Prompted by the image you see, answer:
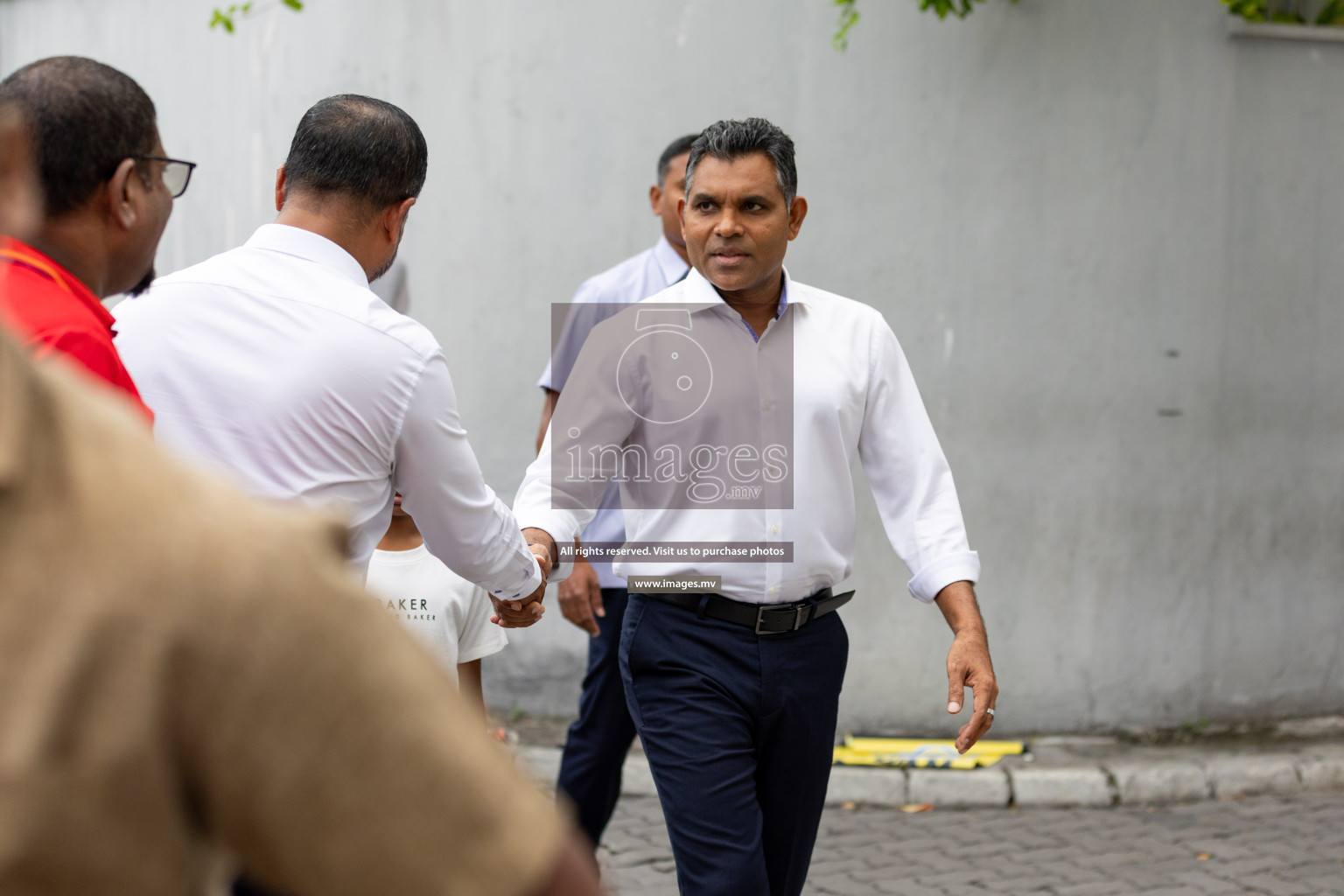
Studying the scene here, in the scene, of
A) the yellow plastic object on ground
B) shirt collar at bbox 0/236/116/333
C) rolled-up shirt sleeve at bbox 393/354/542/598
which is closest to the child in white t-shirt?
rolled-up shirt sleeve at bbox 393/354/542/598

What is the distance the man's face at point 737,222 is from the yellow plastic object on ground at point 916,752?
9.28 ft

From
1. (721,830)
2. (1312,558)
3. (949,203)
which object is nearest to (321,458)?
(721,830)

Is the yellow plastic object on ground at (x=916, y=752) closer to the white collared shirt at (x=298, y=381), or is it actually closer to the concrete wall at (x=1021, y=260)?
the concrete wall at (x=1021, y=260)

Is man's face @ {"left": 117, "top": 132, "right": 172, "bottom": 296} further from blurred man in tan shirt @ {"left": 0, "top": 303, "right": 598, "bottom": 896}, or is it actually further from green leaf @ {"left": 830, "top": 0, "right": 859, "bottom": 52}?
green leaf @ {"left": 830, "top": 0, "right": 859, "bottom": 52}

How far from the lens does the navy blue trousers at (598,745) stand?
421cm

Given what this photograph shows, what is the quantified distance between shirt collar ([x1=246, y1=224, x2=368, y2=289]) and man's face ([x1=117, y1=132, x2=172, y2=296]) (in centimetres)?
48

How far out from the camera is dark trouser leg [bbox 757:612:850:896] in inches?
119

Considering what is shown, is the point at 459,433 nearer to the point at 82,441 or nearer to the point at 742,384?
the point at 742,384

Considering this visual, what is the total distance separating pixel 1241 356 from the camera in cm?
578

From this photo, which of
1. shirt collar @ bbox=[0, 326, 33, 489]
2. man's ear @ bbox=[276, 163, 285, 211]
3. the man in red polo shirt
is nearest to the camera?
shirt collar @ bbox=[0, 326, 33, 489]

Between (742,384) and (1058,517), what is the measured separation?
300 cm

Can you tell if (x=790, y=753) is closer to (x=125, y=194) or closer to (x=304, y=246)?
(x=304, y=246)

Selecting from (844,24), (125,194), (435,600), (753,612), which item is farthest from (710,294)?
(844,24)

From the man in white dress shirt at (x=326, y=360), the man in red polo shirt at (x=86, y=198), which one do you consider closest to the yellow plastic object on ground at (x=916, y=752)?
the man in white dress shirt at (x=326, y=360)
